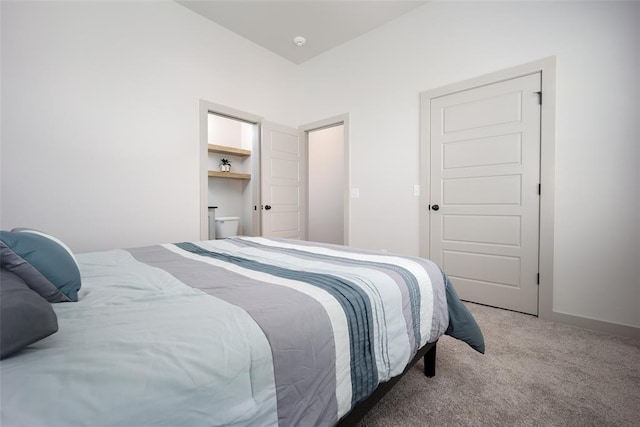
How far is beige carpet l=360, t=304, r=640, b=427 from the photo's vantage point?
1.24m

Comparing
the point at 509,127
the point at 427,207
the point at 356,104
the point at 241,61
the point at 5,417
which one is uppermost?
the point at 241,61

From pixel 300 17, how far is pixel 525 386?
3858 millimetres

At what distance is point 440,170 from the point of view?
2.94 meters

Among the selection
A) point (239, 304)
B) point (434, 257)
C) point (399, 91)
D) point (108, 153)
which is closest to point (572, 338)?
point (434, 257)

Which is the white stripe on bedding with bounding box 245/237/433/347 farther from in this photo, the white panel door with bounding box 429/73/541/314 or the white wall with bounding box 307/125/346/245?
the white wall with bounding box 307/125/346/245

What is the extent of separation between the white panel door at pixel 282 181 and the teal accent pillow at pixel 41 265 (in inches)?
112

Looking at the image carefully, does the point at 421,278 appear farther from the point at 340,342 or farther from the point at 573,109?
the point at 573,109

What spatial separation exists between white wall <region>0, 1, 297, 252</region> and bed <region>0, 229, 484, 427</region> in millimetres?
1401

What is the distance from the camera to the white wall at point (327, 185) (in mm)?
5328

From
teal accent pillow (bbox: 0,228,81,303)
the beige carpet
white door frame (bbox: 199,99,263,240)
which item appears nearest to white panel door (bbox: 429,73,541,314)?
the beige carpet

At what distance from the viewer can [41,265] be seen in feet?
2.97


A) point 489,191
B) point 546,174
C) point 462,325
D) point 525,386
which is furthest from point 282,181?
point 525,386

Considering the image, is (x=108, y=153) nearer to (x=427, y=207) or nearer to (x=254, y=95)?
(x=254, y=95)

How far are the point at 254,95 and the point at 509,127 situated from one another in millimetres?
2976
